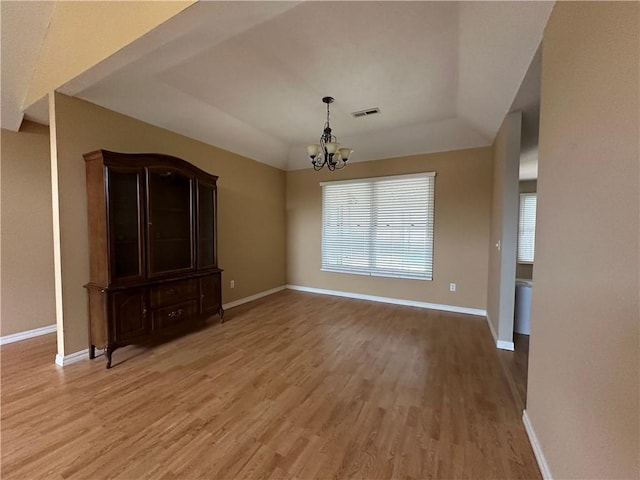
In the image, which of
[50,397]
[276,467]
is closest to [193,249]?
[50,397]

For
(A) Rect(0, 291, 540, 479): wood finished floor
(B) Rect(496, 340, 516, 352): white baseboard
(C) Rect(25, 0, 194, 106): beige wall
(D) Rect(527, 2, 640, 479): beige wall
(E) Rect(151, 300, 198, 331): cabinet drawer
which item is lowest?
(A) Rect(0, 291, 540, 479): wood finished floor

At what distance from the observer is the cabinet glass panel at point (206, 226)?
3.37 meters

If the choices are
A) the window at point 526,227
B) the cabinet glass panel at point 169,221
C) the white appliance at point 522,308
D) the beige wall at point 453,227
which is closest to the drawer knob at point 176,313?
the cabinet glass panel at point 169,221

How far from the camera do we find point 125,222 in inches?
104

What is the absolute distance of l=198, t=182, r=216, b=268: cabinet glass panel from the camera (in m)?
3.37

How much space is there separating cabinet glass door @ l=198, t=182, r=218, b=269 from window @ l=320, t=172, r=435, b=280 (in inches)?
87.9

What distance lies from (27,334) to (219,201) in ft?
8.82

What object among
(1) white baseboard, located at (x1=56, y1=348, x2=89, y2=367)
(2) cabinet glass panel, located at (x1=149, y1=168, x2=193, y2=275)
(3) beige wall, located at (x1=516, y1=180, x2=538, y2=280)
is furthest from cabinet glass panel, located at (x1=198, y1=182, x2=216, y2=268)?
(3) beige wall, located at (x1=516, y1=180, x2=538, y2=280)

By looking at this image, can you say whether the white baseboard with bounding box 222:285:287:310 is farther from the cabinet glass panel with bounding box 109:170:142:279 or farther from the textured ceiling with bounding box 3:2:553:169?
the textured ceiling with bounding box 3:2:553:169

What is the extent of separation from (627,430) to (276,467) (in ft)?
4.80

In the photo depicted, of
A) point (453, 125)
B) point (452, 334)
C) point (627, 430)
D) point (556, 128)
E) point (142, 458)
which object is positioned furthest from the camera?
point (453, 125)

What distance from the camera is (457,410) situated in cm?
187

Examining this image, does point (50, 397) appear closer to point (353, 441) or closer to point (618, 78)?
point (353, 441)

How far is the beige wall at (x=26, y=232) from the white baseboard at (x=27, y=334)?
1.4 inches
